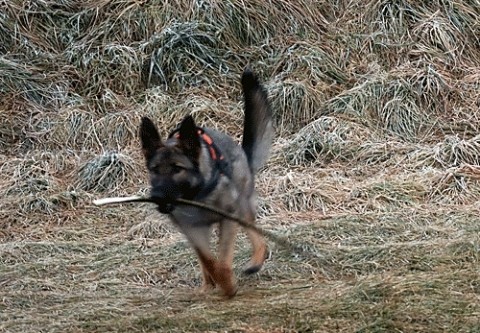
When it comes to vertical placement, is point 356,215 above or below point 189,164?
below

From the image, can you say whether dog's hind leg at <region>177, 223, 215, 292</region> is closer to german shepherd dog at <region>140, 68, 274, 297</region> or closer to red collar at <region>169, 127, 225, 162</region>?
german shepherd dog at <region>140, 68, 274, 297</region>

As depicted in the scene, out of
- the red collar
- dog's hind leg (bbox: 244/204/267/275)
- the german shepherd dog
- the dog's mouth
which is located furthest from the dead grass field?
the red collar

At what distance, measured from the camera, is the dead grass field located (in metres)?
5.53

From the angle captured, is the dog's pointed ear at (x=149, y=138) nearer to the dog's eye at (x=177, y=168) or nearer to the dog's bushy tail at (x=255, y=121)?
the dog's eye at (x=177, y=168)

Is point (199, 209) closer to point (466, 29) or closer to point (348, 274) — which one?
point (348, 274)

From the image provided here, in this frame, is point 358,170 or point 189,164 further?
point 358,170

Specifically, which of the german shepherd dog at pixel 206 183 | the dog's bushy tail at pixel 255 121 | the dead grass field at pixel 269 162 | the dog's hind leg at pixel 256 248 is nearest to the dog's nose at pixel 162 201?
the german shepherd dog at pixel 206 183

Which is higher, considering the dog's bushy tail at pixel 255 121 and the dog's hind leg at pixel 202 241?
the dog's bushy tail at pixel 255 121

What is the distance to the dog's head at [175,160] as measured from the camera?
5.38m

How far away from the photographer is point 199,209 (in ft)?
18.5

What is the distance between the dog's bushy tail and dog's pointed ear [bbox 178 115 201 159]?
1.12m

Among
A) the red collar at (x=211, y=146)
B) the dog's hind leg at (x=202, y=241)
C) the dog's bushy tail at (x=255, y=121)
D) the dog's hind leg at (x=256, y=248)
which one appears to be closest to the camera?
the red collar at (x=211, y=146)

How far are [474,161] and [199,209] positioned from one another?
4006mm

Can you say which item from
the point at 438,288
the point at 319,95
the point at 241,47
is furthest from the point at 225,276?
the point at 241,47
